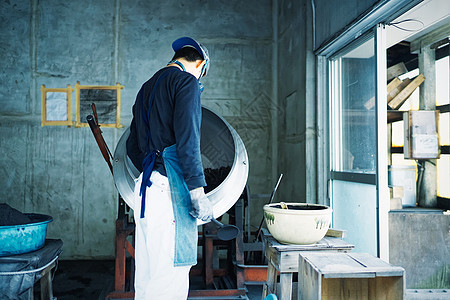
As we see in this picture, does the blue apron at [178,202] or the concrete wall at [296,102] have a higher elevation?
the concrete wall at [296,102]

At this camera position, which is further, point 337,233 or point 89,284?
point 89,284

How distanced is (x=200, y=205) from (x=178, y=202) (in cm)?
10

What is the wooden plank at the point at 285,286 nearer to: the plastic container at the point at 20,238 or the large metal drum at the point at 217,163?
the large metal drum at the point at 217,163

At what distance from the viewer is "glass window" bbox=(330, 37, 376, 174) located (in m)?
2.15

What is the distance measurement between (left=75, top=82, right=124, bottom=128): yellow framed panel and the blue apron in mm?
2044

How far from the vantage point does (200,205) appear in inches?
61.7

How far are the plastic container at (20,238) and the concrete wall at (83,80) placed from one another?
144 centimetres

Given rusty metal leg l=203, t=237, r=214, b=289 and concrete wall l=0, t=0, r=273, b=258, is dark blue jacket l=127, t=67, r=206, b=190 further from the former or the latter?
concrete wall l=0, t=0, r=273, b=258

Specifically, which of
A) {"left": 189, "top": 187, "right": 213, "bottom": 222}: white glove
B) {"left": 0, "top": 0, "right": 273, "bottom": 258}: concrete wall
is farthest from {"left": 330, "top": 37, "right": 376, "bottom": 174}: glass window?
{"left": 0, "top": 0, "right": 273, "bottom": 258}: concrete wall


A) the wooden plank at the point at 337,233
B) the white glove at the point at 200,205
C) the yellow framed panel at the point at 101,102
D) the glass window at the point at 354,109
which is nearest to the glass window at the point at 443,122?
the glass window at the point at 354,109

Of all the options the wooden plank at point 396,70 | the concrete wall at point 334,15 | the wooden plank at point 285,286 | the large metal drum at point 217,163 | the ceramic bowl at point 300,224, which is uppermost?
the concrete wall at point 334,15

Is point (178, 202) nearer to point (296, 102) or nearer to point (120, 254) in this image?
point (120, 254)

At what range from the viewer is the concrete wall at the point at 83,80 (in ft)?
11.5

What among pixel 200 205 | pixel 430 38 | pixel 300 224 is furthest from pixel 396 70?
pixel 200 205
